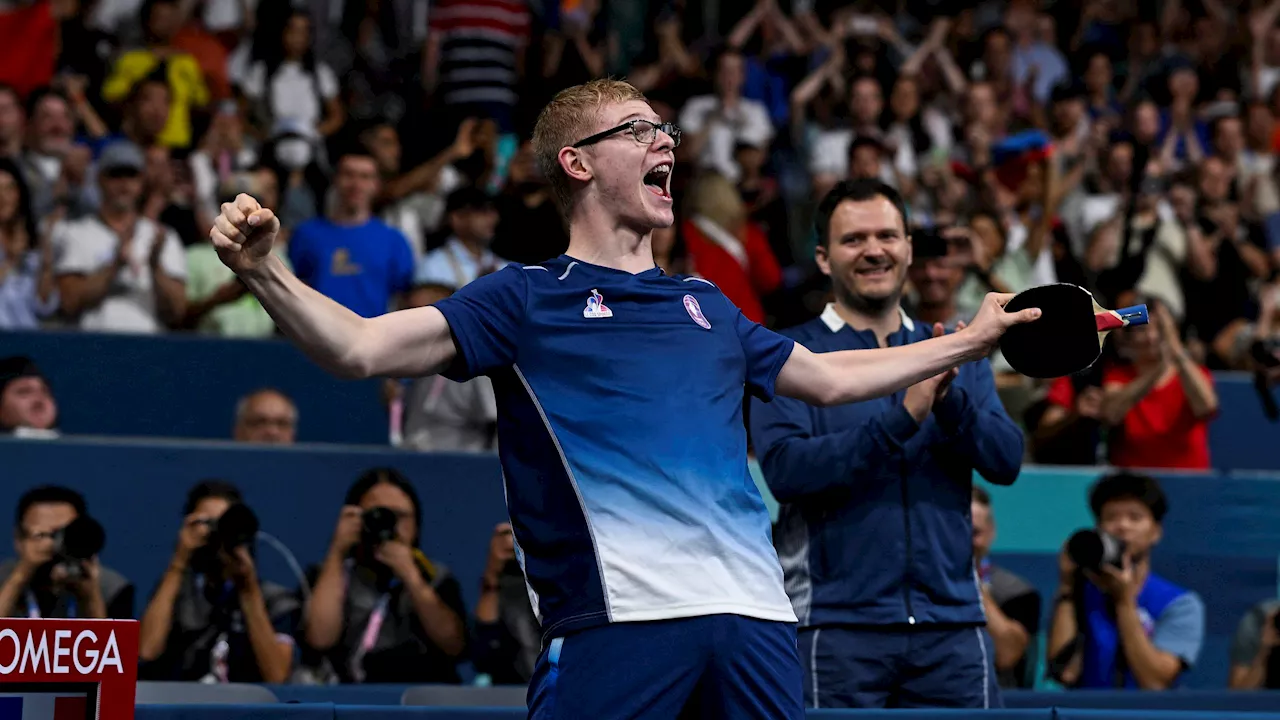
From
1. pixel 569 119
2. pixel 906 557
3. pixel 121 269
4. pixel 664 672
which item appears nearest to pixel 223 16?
pixel 121 269

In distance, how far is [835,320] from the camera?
16.4 feet

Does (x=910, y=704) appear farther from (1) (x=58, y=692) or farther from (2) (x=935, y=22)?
(2) (x=935, y=22)

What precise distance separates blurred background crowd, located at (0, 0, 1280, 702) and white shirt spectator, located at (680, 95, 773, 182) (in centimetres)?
3

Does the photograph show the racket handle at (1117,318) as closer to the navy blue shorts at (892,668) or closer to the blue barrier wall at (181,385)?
the navy blue shorts at (892,668)

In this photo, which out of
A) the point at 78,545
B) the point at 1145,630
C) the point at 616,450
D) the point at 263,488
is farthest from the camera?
the point at 263,488

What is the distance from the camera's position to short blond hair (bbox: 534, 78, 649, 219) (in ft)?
11.8

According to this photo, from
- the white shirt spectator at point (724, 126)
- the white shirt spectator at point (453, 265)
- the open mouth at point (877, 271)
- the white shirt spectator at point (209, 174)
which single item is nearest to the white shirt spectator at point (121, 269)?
the white shirt spectator at point (209, 174)

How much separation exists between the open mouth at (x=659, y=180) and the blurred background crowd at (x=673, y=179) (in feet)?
8.55

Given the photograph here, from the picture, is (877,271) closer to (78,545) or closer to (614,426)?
(614,426)

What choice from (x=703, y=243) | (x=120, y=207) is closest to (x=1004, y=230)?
(x=703, y=243)

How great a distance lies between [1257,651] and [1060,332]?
412cm

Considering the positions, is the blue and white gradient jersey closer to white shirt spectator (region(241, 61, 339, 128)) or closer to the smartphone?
white shirt spectator (region(241, 61, 339, 128))

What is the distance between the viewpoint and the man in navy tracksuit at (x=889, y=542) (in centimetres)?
458

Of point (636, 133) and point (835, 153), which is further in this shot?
point (835, 153)
